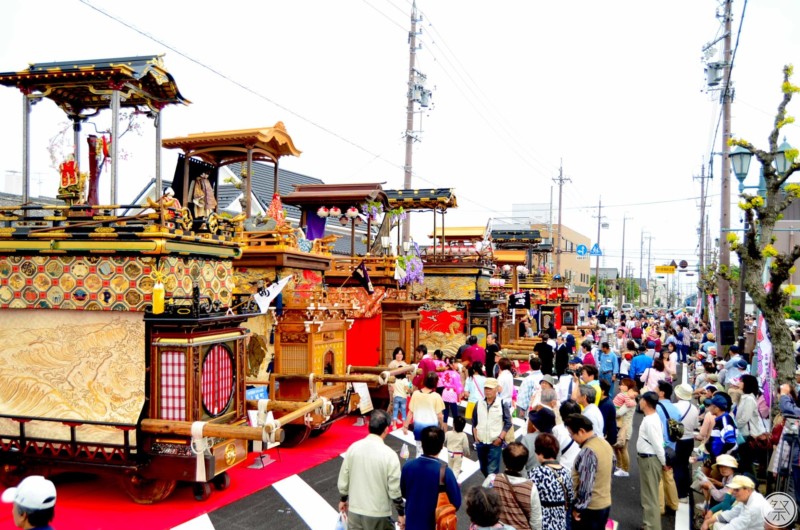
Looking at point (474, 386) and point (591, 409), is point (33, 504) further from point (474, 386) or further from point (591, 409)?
point (474, 386)

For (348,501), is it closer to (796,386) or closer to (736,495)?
(736,495)

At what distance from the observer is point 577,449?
24.6 feet

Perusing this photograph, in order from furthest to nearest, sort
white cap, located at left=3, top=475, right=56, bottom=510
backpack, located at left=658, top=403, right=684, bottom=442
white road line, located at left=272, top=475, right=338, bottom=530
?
backpack, located at left=658, top=403, right=684, bottom=442 < white road line, located at left=272, top=475, right=338, bottom=530 < white cap, located at left=3, top=475, right=56, bottom=510

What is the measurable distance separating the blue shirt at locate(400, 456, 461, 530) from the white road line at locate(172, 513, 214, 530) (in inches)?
152

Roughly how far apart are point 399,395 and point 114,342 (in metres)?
6.71

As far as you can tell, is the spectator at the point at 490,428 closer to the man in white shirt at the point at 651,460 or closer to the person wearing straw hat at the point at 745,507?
the man in white shirt at the point at 651,460

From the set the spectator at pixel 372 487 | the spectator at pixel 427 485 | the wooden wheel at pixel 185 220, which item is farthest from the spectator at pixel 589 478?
the wooden wheel at pixel 185 220

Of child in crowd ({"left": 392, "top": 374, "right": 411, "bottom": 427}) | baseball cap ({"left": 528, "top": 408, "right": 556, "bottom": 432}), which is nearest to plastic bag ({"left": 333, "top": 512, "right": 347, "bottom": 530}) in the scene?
baseball cap ({"left": 528, "top": 408, "right": 556, "bottom": 432})

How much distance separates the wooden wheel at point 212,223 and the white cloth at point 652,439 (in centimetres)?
717

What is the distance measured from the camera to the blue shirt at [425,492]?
5852 millimetres

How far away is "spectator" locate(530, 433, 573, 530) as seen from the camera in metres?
5.75

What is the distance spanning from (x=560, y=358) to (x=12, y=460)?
1485 centimetres

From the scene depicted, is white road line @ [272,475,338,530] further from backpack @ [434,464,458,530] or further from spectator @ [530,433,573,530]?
spectator @ [530,433,573,530]

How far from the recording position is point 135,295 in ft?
31.2
